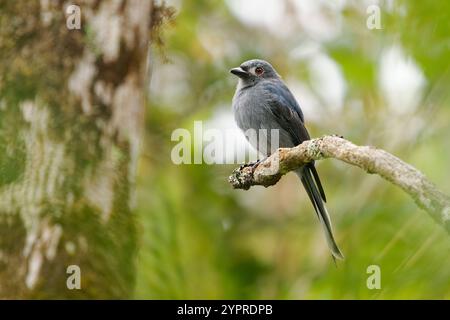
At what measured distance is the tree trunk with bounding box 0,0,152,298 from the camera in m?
3.71

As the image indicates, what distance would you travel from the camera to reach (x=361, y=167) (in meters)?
2.39

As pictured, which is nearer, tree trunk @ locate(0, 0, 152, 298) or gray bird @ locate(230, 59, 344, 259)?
tree trunk @ locate(0, 0, 152, 298)

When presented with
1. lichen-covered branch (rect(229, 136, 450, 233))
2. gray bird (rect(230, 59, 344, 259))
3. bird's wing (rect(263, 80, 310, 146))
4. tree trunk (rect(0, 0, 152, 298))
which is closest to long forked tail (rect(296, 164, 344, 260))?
gray bird (rect(230, 59, 344, 259))

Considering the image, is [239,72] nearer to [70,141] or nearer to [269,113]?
[269,113]

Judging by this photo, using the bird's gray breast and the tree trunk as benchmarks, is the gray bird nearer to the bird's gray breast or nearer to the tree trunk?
the bird's gray breast

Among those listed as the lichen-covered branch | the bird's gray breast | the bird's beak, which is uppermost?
the bird's beak

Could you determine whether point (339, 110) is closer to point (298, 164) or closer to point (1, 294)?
point (298, 164)

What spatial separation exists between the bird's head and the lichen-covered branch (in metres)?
1.79

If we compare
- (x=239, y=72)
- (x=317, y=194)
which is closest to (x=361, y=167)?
(x=317, y=194)

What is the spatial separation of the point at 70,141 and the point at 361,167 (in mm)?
2077

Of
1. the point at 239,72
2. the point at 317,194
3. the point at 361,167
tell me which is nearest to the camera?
the point at 361,167

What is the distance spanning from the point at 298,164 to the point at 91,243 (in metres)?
1.42

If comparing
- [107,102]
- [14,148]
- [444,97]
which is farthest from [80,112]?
[444,97]

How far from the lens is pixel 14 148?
3.58 meters
